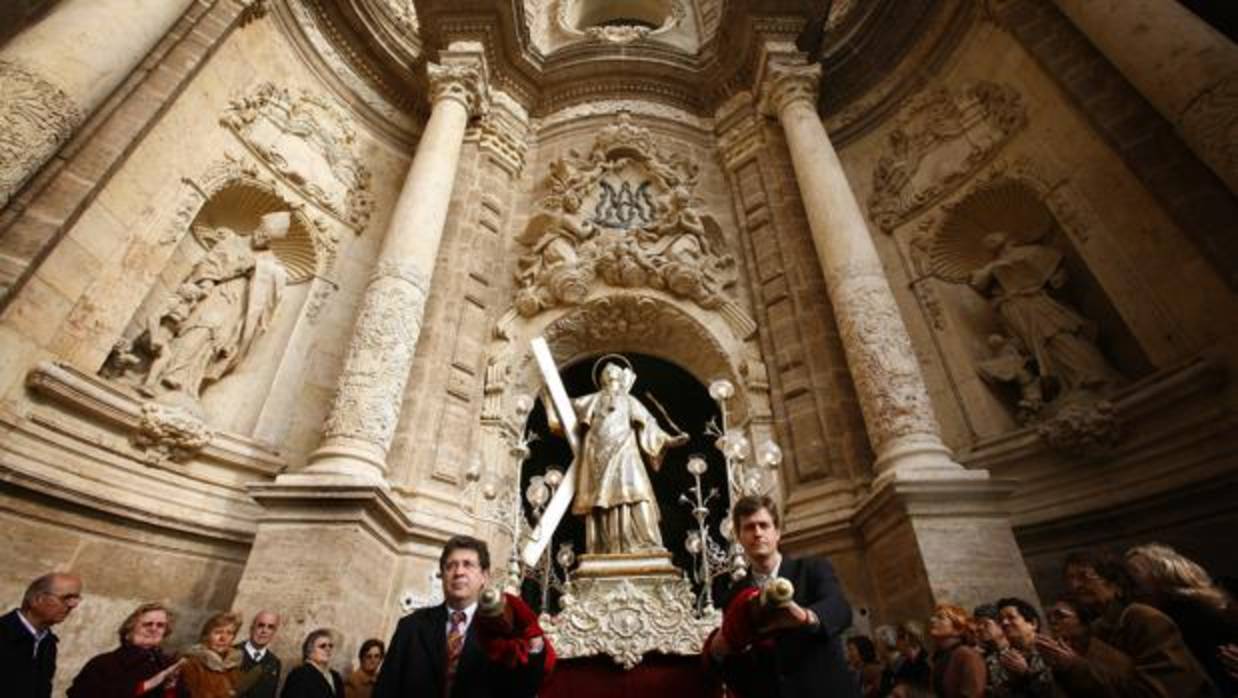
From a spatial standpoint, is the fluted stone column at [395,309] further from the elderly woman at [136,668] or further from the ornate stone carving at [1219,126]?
the ornate stone carving at [1219,126]

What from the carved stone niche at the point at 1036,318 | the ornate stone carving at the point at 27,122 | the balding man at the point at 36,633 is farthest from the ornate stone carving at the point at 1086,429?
the ornate stone carving at the point at 27,122

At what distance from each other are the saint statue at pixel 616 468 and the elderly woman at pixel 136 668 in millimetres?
2577

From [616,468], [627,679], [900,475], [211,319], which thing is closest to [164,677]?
[627,679]

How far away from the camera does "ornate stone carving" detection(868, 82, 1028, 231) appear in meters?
6.72

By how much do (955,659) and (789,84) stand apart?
7274 mm

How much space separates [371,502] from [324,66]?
6132 millimetres

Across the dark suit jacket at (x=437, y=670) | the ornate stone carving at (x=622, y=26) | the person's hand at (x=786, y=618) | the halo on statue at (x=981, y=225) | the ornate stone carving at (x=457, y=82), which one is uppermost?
the ornate stone carving at (x=622, y=26)

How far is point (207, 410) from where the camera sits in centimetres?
564

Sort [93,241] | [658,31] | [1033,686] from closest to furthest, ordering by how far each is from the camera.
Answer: [1033,686] → [93,241] → [658,31]

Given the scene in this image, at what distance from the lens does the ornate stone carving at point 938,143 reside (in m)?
6.72

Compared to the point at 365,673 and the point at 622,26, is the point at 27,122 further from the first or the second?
the point at 622,26

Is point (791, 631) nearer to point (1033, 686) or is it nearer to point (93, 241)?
point (1033, 686)

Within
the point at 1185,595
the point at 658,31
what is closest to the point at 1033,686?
the point at 1185,595

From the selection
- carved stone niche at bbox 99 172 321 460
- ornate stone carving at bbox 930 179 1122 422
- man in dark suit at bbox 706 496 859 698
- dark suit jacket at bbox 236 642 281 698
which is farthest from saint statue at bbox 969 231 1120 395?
carved stone niche at bbox 99 172 321 460
